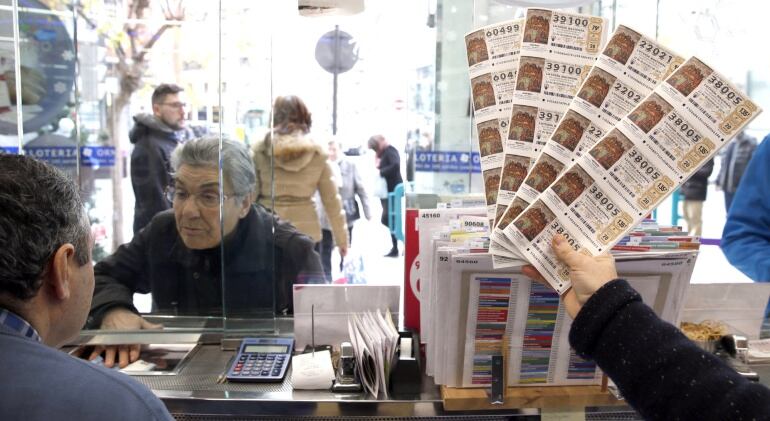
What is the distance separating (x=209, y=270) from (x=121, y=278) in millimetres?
283

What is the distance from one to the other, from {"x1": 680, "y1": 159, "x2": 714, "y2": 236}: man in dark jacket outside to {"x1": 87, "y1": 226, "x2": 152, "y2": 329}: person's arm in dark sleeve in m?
5.86

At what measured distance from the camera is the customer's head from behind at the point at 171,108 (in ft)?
11.7

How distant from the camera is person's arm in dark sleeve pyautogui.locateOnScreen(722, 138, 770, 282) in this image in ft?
6.61

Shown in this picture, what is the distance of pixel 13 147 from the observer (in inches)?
88.7

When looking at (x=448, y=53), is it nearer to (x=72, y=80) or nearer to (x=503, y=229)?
(x=72, y=80)

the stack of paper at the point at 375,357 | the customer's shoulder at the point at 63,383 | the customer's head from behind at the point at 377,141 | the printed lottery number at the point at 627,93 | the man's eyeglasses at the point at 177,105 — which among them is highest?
the man's eyeglasses at the point at 177,105

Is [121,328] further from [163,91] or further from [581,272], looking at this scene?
[163,91]

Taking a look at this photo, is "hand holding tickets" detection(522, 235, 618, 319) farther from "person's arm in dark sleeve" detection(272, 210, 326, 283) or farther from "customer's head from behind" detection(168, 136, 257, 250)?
"person's arm in dark sleeve" detection(272, 210, 326, 283)

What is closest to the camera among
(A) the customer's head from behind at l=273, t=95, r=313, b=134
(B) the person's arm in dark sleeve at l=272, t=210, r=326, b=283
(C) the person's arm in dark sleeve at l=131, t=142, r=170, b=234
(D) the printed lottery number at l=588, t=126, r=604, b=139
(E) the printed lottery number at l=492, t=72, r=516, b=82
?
(D) the printed lottery number at l=588, t=126, r=604, b=139

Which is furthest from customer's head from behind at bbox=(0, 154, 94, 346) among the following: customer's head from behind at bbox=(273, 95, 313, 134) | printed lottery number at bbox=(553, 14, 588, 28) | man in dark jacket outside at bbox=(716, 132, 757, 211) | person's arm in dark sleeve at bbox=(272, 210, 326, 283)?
man in dark jacket outside at bbox=(716, 132, 757, 211)

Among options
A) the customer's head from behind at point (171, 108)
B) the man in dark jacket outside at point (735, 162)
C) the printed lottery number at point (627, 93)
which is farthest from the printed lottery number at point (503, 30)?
the man in dark jacket outside at point (735, 162)

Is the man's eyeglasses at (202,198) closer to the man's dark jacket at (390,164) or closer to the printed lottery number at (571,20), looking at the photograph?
the printed lottery number at (571,20)

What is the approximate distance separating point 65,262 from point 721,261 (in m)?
6.60

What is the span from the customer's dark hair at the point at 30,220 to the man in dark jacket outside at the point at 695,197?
261 inches
